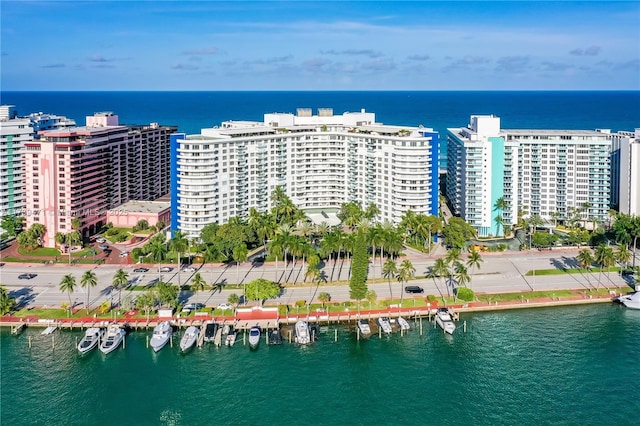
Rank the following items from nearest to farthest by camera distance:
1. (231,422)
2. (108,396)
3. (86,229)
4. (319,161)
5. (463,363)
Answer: (231,422), (108,396), (463,363), (86,229), (319,161)

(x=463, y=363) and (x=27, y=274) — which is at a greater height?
(x=27, y=274)

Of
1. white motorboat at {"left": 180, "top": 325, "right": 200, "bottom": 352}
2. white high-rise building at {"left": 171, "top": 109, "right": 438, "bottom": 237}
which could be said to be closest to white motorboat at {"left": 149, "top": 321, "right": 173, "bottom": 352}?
white motorboat at {"left": 180, "top": 325, "right": 200, "bottom": 352}

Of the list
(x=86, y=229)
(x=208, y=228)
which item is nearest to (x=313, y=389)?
(x=208, y=228)

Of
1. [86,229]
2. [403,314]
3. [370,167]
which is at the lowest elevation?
[403,314]

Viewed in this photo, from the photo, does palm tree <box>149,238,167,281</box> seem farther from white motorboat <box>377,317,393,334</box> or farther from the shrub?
the shrub

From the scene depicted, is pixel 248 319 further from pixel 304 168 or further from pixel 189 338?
pixel 304 168

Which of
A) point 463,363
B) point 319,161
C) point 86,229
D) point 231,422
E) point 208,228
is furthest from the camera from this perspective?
point 319,161

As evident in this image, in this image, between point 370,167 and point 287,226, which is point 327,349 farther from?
point 370,167
